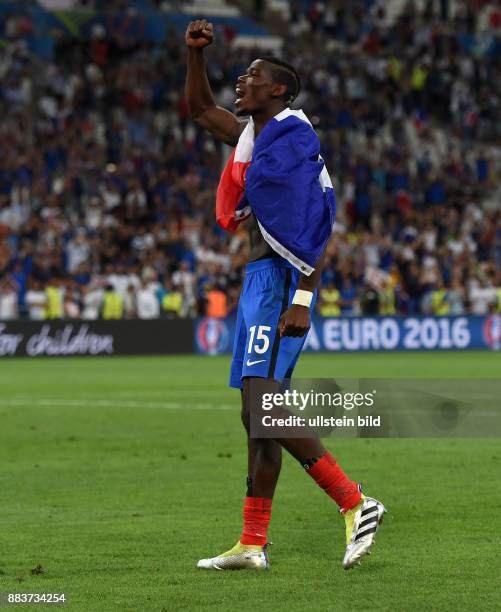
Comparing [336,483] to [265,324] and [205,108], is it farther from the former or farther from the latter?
[205,108]

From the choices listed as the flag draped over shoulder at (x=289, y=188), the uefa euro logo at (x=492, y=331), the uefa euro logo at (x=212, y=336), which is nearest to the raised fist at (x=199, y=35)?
the flag draped over shoulder at (x=289, y=188)

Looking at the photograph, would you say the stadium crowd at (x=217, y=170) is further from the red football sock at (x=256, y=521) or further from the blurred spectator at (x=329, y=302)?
the red football sock at (x=256, y=521)

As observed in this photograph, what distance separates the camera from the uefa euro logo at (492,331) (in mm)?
33156

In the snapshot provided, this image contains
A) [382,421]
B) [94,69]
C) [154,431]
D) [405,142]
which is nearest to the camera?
[382,421]

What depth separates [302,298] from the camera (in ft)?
22.5

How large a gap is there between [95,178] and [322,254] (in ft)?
88.9

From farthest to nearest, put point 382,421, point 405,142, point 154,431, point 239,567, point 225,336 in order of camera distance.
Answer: point 405,142 < point 225,336 < point 154,431 < point 239,567 < point 382,421

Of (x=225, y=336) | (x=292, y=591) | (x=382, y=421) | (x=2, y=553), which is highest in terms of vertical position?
(x=382, y=421)

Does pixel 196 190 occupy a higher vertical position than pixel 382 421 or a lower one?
lower

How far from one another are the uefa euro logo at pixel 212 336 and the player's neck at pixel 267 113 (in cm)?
2424

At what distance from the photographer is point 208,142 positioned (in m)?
36.4

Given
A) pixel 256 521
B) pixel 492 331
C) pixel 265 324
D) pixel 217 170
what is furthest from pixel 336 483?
pixel 217 170

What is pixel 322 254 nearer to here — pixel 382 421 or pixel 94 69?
pixel 382 421

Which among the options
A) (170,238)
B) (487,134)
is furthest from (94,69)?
(487,134)
